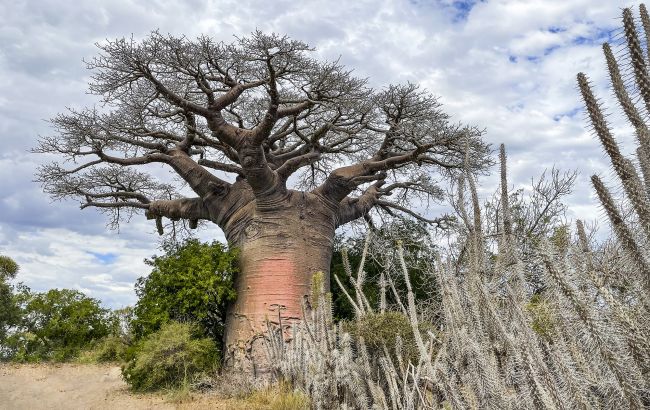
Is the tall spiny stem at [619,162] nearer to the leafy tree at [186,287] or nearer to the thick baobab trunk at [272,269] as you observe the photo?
the thick baobab trunk at [272,269]

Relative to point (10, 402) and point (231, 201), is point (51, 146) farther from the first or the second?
point (10, 402)

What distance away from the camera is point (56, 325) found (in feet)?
42.3

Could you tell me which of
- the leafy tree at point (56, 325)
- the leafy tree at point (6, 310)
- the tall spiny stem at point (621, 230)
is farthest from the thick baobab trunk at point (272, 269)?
the tall spiny stem at point (621, 230)

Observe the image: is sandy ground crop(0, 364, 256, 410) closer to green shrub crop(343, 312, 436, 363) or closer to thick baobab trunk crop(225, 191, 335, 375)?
thick baobab trunk crop(225, 191, 335, 375)

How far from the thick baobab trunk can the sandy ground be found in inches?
60.3

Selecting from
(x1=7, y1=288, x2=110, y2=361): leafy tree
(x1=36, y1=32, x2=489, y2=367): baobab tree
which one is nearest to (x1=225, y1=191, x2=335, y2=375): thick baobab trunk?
(x1=36, y1=32, x2=489, y2=367): baobab tree

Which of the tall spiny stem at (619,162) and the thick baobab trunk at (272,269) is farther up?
the thick baobab trunk at (272,269)

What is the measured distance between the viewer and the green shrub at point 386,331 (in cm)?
630

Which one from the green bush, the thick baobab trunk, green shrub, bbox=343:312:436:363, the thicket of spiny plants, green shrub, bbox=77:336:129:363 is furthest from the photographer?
green shrub, bbox=77:336:129:363

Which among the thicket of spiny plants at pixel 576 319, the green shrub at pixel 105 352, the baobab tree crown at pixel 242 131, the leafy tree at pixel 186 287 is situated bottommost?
the thicket of spiny plants at pixel 576 319

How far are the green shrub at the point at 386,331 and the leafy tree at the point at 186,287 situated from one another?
3.87m

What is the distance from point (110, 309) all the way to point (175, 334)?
5.07m

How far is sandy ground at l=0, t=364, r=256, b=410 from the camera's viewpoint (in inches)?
313

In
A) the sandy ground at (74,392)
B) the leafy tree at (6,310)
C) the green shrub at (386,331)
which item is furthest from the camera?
the leafy tree at (6,310)
